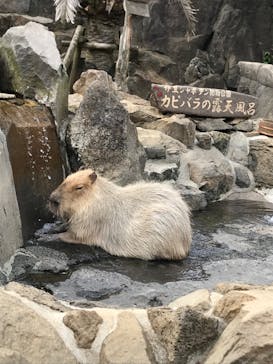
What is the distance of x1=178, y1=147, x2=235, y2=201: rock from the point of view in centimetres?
809

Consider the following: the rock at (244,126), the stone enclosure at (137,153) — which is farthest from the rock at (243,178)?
the rock at (244,126)

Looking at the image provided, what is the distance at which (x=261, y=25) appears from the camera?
15.9 m

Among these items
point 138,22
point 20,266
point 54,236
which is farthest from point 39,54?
point 138,22

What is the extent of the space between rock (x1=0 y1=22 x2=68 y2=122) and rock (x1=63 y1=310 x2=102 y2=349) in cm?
395

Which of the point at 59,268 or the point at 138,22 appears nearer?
the point at 59,268

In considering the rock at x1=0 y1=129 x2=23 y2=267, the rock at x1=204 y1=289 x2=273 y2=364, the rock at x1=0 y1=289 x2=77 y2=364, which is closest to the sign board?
the rock at x1=0 y1=129 x2=23 y2=267

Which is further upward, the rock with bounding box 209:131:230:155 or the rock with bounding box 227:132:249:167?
the rock with bounding box 209:131:230:155

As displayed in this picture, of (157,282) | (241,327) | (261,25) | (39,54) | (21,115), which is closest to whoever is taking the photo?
(241,327)

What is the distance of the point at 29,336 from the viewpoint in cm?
293

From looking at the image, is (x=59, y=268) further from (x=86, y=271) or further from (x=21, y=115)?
(x=21, y=115)

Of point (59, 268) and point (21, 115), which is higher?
point (21, 115)

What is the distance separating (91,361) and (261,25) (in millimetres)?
14076

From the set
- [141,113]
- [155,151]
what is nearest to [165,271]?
[155,151]

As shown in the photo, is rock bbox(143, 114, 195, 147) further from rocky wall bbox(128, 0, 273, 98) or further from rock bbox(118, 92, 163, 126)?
rocky wall bbox(128, 0, 273, 98)
